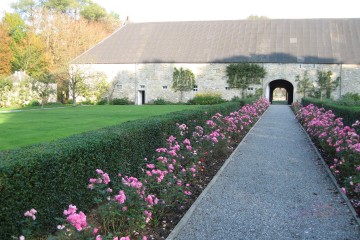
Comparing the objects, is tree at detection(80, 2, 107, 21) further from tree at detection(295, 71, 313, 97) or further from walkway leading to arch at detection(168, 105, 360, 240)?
walkway leading to arch at detection(168, 105, 360, 240)

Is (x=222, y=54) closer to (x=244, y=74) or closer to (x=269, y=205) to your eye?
(x=244, y=74)

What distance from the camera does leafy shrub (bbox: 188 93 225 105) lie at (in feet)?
113

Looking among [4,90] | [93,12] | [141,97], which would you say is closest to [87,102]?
[141,97]

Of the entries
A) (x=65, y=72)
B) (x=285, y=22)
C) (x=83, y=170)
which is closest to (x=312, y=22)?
(x=285, y=22)

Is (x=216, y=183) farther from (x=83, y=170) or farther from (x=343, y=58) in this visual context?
(x=343, y=58)

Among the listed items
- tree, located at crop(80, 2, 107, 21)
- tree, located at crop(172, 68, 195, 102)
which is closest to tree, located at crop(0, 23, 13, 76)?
tree, located at crop(80, 2, 107, 21)

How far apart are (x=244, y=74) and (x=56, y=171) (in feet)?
105

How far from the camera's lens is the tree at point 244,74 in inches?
1373

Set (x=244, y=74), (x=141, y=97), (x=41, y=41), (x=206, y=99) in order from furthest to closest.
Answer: (x=41, y=41) < (x=141, y=97) < (x=206, y=99) < (x=244, y=74)

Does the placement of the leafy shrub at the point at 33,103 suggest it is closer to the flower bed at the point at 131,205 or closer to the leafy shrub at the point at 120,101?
the leafy shrub at the point at 120,101

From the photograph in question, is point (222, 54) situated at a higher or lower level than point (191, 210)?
higher

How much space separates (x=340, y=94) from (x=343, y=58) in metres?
3.35

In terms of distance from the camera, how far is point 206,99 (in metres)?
35.0

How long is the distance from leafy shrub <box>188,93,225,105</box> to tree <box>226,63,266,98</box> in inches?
82.6
